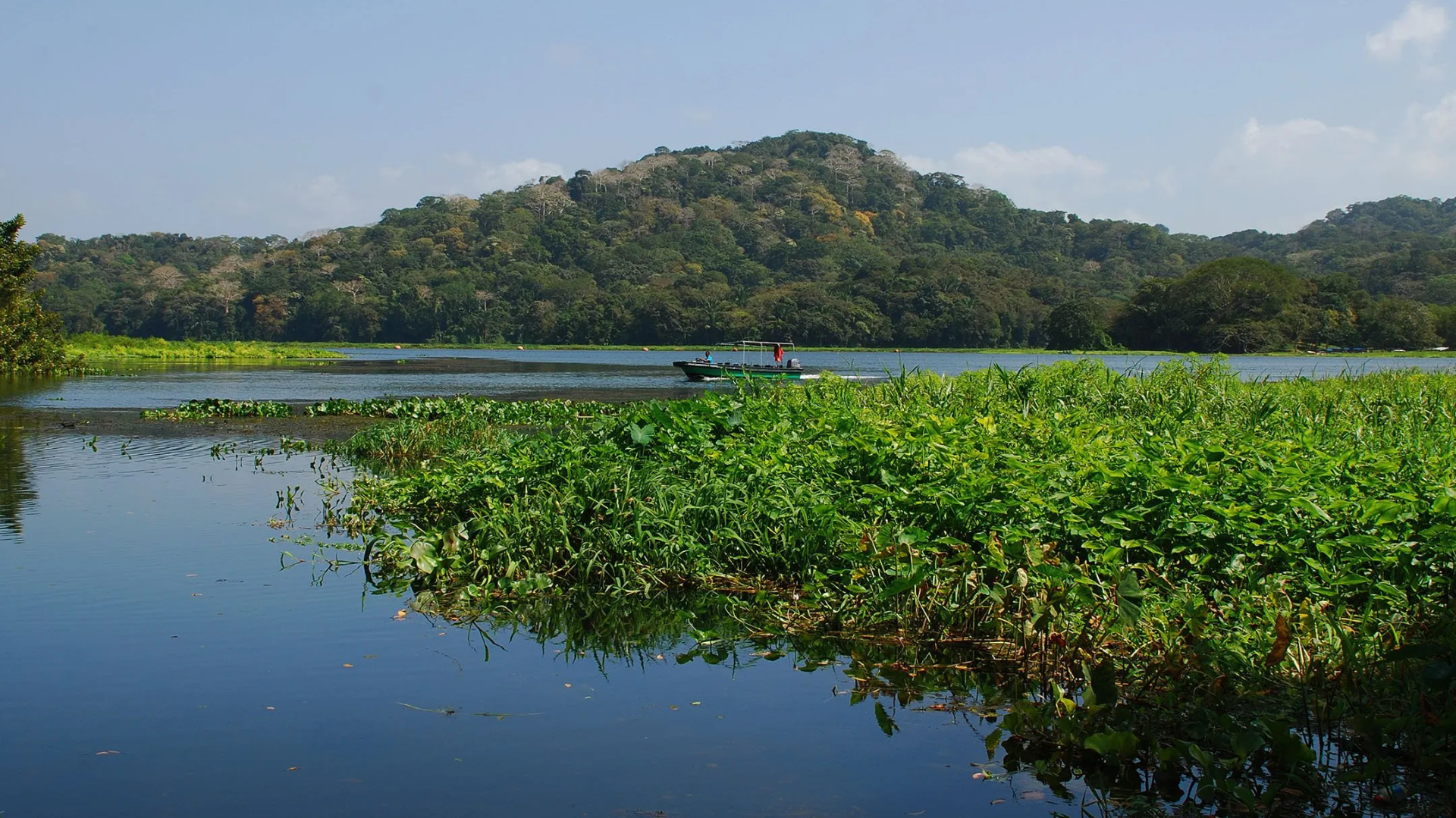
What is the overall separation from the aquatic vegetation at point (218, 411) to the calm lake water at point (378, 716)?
49.6 feet

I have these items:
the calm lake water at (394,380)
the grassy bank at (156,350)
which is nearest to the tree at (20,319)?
the calm lake water at (394,380)

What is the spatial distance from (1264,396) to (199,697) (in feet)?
39.3

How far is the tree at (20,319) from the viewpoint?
42.1 meters

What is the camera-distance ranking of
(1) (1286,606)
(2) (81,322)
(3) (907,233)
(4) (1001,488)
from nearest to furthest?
1. (1) (1286,606)
2. (4) (1001,488)
3. (2) (81,322)
4. (3) (907,233)

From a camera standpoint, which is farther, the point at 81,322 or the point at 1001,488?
the point at 81,322

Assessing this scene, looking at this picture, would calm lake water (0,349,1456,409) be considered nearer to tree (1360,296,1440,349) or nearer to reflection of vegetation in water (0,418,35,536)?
reflection of vegetation in water (0,418,35,536)

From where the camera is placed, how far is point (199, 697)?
6.96 meters

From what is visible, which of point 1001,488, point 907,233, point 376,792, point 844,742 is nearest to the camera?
point 376,792

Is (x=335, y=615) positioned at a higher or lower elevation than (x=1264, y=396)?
lower

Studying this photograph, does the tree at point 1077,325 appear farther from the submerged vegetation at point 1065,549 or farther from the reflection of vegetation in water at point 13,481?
the submerged vegetation at point 1065,549

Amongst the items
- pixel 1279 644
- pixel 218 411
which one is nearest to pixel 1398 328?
A: pixel 218 411

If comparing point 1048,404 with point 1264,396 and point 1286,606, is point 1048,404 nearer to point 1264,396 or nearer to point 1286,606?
point 1264,396

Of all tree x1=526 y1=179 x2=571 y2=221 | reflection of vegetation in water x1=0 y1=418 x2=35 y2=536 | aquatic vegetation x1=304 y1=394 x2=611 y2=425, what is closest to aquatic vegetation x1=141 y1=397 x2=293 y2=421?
aquatic vegetation x1=304 y1=394 x2=611 y2=425

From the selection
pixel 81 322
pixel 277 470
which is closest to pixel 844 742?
pixel 277 470
